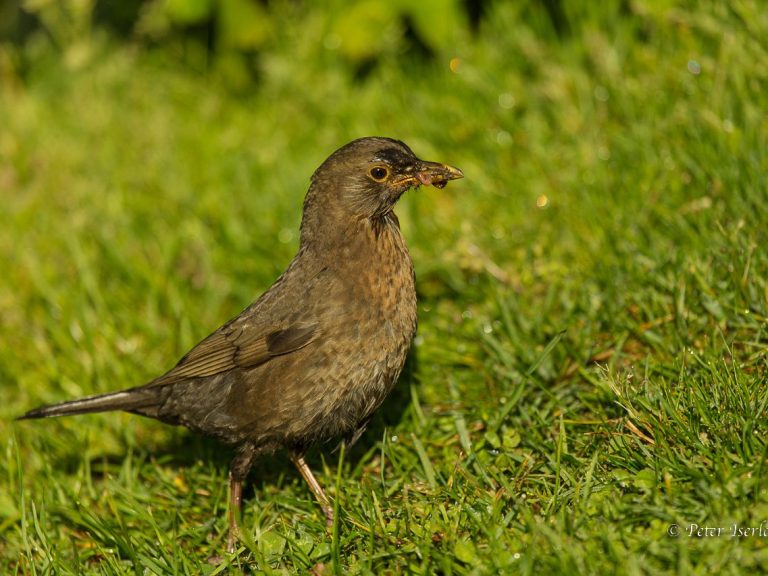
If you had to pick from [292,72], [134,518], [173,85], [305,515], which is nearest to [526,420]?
[305,515]

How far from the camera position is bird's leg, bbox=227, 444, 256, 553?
12.7ft

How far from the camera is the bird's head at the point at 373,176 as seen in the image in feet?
13.4

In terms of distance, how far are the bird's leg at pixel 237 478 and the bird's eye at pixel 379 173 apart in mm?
1339

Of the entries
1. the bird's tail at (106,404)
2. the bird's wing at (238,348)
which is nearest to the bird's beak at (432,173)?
the bird's wing at (238,348)

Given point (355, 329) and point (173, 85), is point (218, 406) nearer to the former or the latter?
point (355, 329)

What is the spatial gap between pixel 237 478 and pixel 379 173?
4.96 feet

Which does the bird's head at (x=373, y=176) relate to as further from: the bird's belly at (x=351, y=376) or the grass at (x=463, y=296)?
the grass at (x=463, y=296)

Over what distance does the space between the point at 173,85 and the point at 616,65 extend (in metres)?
3.91

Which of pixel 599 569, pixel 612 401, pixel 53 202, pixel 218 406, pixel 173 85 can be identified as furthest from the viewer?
pixel 173 85

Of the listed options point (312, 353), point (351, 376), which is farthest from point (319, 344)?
point (351, 376)

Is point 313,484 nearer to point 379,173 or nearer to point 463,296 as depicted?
→ point 379,173

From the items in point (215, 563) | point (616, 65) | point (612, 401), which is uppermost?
point (616, 65)

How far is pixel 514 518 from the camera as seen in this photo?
337 cm

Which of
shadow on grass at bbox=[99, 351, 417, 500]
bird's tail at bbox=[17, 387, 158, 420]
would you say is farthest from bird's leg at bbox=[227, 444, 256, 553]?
bird's tail at bbox=[17, 387, 158, 420]
